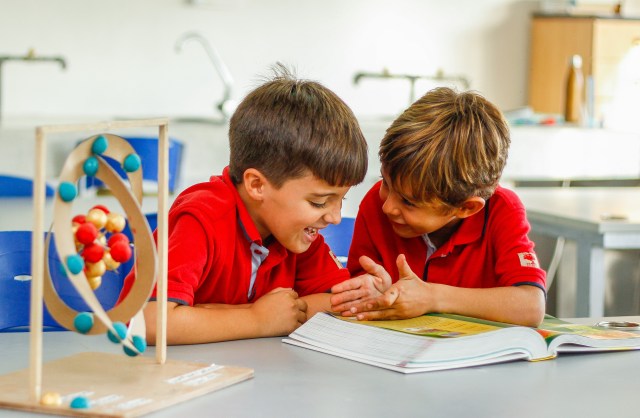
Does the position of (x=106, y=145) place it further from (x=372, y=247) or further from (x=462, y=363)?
(x=372, y=247)

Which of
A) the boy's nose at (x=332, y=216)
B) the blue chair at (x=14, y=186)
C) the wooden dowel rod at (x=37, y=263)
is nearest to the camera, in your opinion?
the wooden dowel rod at (x=37, y=263)

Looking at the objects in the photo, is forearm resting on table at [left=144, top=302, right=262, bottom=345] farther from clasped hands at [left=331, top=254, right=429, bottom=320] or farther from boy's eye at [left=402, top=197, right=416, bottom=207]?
boy's eye at [left=402, top=197, right=416, bottom=207]

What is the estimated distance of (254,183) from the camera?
1.39m

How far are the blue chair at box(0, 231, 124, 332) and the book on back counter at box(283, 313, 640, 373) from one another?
1.35ft

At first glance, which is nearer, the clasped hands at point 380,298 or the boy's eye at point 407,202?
the clasped hands at point 380,298

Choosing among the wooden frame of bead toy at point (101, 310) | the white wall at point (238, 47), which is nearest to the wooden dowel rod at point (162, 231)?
the wooden frame of bead toy at point (101, 310)

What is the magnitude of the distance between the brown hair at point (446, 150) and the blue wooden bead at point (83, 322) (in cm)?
63

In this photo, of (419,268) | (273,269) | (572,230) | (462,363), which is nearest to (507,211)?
(419,268)

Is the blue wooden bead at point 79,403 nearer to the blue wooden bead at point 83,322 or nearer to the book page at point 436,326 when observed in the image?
the blue wooden bead at point 83,322

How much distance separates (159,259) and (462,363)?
1.19 ft

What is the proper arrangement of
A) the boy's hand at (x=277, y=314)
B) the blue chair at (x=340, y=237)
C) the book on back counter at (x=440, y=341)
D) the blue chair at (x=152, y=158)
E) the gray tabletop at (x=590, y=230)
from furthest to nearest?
1. the blue chair at (x=152, y=158)
2. the gray tabletop at (x=590, y=230)
3. the blue chair at (x=340, y=237)
4. the boy's hand at (x=277, y=314)
5. the book on back counter at (x=440, y=341)

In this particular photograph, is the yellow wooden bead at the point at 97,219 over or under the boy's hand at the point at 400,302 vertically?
over

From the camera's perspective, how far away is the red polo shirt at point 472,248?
1.50 meters

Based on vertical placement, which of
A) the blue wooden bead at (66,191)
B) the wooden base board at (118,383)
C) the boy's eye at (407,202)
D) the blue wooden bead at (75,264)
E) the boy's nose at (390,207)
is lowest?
the wooden base board at (118,383)
